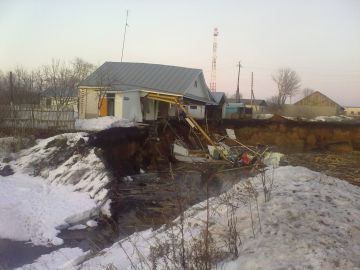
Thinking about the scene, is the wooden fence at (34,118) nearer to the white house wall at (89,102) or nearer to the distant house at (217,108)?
the white house wall at (89,102)

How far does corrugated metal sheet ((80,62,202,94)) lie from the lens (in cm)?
2889

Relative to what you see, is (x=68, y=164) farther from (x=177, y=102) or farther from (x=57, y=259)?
(x=177, y=102)

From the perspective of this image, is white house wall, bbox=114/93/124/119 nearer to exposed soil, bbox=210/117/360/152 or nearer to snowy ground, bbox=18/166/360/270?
exposed soil, bbox=210/117/360/152

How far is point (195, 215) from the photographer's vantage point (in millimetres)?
6617

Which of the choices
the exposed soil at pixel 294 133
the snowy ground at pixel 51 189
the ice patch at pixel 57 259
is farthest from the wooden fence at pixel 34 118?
the ice patch at pixel 57 259

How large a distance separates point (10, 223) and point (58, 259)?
264cm

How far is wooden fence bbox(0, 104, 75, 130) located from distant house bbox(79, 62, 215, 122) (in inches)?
239

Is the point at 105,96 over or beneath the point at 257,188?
over

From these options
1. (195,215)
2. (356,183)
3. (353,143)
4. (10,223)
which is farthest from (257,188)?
(353,143)

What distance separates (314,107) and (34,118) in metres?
57.4

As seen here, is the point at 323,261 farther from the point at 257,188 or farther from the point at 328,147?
the point at 328,147

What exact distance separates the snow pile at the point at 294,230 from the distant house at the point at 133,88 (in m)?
21.1

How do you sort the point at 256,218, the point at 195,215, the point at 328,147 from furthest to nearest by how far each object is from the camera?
the point at 328,147, the point at 195,215, the point at 256,218

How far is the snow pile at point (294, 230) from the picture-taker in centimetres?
410
